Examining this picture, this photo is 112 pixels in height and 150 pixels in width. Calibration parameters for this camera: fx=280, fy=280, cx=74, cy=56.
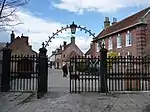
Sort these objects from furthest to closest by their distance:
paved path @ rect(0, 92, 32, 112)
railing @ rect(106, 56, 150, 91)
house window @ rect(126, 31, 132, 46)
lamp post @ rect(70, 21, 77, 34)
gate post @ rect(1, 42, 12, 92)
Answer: house window @ rect(126, 31, 132, 46) < lamp post @ rect(70, 21, 77, 34) < railing @ rect(106, 56, 150, 91) < gate post @ rect(1, 42, 12, 92) < paved path @ rect(0, 92, 32, 112)

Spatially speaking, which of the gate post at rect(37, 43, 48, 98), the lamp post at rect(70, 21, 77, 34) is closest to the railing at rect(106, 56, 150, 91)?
the gate post at rect(37, 43, 48, 98)

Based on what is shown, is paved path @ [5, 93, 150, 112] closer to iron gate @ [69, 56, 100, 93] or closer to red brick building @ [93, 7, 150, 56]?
iron gate @ [69, 56, 100, 93]

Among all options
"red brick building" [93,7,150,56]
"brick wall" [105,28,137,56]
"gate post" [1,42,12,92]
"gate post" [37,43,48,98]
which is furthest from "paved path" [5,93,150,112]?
"brick wall" [105,28,137,56]

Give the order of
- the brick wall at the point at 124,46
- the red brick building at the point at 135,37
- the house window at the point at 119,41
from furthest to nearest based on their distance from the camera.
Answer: the house window at the point at 119,41, the brick wall at the point at 124,46, the red brick building at the point at 135,37

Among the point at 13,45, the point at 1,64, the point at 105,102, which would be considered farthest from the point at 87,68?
the point at 13,45

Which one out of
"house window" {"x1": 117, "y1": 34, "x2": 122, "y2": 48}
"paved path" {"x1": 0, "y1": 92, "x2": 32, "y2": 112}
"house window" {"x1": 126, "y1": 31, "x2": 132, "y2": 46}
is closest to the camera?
"paved path" {"x1": 0, "y1": 92, "x2": 32, "y2": 112}

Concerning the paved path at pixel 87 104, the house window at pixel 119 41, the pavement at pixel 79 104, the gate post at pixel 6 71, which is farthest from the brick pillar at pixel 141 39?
the gate post at pixel 6 71

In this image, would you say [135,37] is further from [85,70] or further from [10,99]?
[10,99]

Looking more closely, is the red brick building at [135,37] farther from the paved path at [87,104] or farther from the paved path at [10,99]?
the paved path at [87,104]

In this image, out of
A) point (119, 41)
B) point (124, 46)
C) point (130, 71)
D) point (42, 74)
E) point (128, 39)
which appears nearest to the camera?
point (42, 74)

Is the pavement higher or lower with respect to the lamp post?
lower

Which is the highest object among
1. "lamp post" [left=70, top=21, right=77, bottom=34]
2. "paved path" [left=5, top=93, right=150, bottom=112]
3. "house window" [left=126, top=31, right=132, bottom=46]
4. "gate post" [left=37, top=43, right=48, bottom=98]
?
"house window" [left=126, top=31, right=132, bottom=46]

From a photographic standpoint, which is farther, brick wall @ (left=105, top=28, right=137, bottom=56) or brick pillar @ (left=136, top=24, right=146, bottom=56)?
brick wall @ (left=105, top=28, right=137, bottom=56)

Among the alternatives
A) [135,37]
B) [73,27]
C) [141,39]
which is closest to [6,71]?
[73,27]
